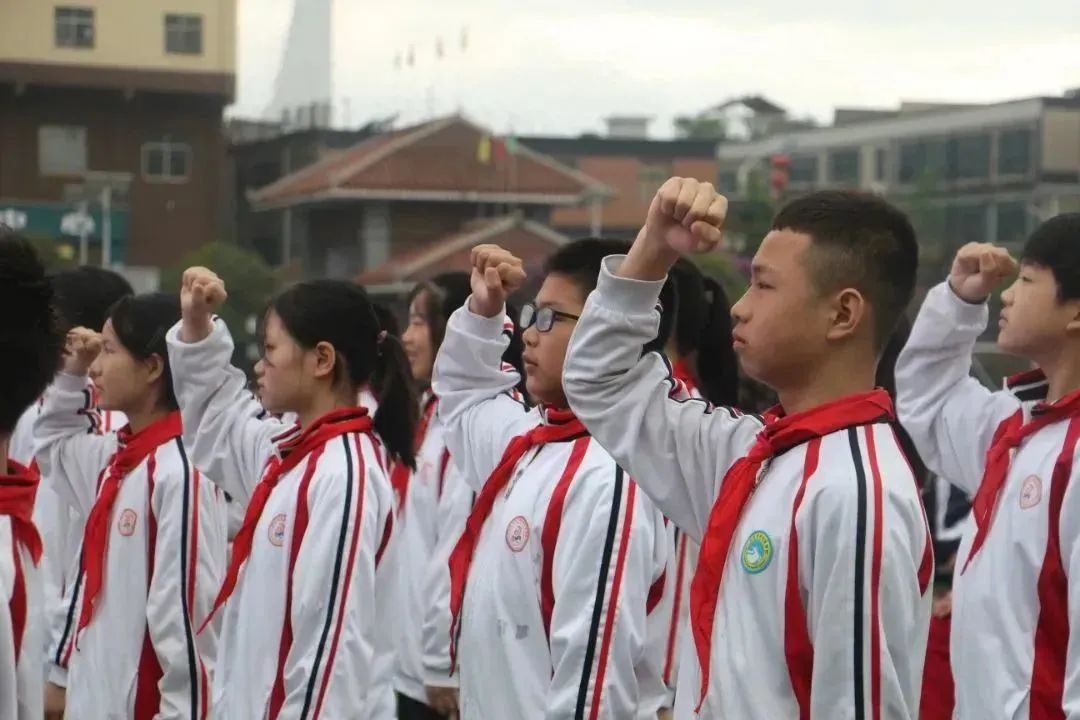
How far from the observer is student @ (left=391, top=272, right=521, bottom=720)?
7.23 m

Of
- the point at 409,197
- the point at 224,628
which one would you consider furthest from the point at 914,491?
the point at 409,197

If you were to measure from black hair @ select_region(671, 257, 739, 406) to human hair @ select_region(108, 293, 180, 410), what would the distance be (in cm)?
169

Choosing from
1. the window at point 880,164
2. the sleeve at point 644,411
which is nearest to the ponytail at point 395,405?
the sleeve at point 644,411

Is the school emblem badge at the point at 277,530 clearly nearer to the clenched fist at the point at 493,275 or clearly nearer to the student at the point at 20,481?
the clenched fist at the point at 493,275

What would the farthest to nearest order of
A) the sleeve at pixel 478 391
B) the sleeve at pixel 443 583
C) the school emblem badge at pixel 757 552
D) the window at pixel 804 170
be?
the window at pixel 804 170, the sleeve at pixel 443 583, the sleeve at pixel 478 391, the school emblem badge at pixel 757 552

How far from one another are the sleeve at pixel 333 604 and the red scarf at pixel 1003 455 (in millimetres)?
1670

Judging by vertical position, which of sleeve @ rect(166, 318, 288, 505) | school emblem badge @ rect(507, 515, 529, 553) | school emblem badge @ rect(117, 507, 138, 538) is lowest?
school emblem badge @ rect(117, 507, 138, 538)

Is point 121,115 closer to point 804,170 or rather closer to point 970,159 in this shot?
point 804,170

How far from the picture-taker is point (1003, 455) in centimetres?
461

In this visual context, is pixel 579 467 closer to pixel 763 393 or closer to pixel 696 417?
pixel 696 417

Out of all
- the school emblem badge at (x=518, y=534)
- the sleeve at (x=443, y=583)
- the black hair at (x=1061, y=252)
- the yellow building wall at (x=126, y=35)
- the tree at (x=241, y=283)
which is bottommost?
the tree at (x=241, y=283)

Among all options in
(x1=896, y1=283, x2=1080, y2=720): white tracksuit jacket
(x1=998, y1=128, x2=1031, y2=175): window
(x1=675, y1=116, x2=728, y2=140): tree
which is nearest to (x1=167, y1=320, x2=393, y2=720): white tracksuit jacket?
Answer: (x1=896, y1=283, x2=1080, y2=720): white tracksuit jacket

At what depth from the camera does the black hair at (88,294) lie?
23.7 feet

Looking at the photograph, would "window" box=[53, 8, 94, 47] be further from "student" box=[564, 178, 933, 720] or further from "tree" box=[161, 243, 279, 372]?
"student" box=[564, 178, 933, 720]
